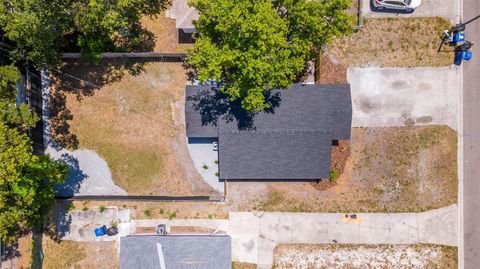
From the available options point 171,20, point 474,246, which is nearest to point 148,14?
point 171,20

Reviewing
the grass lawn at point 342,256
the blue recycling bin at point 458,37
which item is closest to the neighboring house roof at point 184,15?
the grass lawn at point 342,256

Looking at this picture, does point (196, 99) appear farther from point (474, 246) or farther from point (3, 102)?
point (474, 246)

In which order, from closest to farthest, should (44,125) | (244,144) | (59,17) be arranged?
(59,17), (244,144), (44,125)

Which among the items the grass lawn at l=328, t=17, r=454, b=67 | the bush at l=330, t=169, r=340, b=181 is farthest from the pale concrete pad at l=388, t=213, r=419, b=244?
the grass lawn at l=328, t=17, r=454, b=67

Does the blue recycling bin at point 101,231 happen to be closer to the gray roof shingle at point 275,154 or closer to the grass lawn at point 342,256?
the gray roof shingle at point 275,154

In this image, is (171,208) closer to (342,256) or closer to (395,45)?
(342,256)
